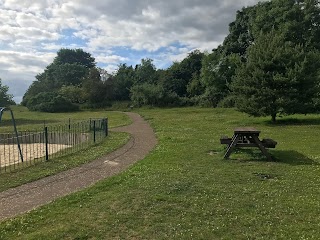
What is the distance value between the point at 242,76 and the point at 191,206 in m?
21.0

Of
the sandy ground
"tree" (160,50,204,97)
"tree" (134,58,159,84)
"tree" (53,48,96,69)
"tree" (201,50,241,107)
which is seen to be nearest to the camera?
the sandy ground

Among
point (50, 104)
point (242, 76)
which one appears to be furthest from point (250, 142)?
point (50, 104)

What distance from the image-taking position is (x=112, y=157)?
560 inches

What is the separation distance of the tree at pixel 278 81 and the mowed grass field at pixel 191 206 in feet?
44.9

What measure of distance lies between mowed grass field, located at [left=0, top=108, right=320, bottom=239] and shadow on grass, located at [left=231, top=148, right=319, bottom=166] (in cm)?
14

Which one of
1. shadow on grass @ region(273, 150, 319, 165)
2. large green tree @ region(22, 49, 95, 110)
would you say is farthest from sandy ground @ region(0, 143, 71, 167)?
large green tree @ region(22, 49, 95, 110)

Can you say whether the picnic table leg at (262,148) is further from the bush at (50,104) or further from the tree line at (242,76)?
the bush at (50,104)

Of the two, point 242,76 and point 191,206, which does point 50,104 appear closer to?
point 242,76

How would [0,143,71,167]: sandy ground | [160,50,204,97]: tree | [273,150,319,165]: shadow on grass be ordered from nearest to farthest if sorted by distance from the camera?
[273,150,319,165]: shadow on grass → [0,143,71,167]: sandy ground → [160,50,204,97]: tree

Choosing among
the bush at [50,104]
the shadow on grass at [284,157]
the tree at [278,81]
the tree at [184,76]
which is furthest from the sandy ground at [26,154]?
the tree at [184,76]

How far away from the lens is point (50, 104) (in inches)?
2327

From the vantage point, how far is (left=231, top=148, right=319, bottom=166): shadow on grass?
468 inches

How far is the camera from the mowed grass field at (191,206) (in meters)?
5.84

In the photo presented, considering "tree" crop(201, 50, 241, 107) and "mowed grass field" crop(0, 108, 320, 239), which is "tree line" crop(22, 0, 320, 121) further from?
"mowed grass field" crop(0, 108, 320, 239)
